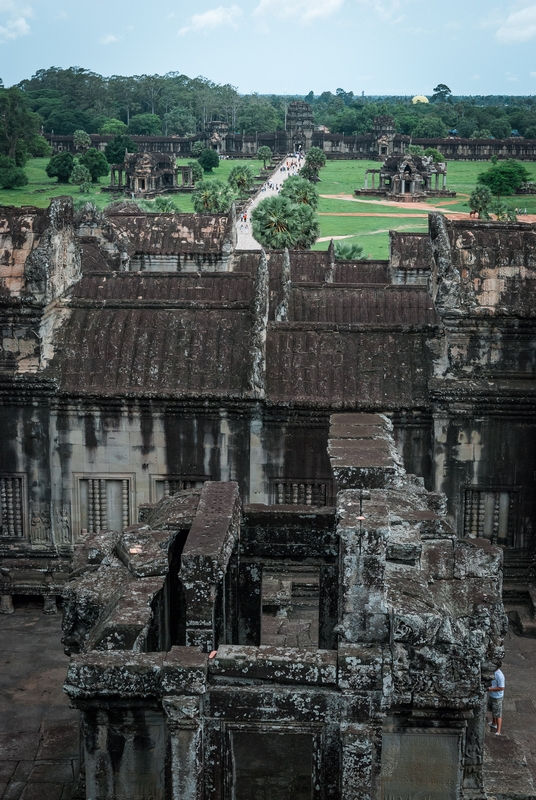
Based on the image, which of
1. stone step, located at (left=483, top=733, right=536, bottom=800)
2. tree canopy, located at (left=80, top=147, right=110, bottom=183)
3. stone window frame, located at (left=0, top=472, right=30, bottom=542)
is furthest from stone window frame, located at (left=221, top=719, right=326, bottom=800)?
tree canopy, located at (left=80, top=147, right=110, bottom=183)

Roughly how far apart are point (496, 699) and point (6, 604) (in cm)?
1025

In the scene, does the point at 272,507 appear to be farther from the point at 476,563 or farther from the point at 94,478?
the point at 94,478

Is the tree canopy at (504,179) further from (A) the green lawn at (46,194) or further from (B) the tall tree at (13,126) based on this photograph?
(B) the tall tree at (13,126)

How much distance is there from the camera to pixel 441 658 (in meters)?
12.0

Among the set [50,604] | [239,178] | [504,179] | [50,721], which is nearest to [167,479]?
[50,604]

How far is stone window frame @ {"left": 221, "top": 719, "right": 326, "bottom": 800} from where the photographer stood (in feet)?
39.5

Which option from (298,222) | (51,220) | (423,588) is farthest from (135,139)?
(423,588)

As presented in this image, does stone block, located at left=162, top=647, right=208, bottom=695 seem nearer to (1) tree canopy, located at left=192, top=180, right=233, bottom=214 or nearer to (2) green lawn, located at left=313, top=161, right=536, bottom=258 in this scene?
(1) tree canopy, located at left=192, top=180, right=233, bottom=214

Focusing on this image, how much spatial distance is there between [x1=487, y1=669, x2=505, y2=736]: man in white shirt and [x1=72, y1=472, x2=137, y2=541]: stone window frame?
8535 millimetres

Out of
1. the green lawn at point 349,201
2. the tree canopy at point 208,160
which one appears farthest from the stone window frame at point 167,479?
the tree canopy at point 208,160

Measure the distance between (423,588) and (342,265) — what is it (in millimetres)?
29818

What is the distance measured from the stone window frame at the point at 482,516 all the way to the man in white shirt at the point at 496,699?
17.7 ft

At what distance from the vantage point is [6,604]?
21.6 metres

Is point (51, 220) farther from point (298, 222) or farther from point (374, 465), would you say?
point (298, 222)
